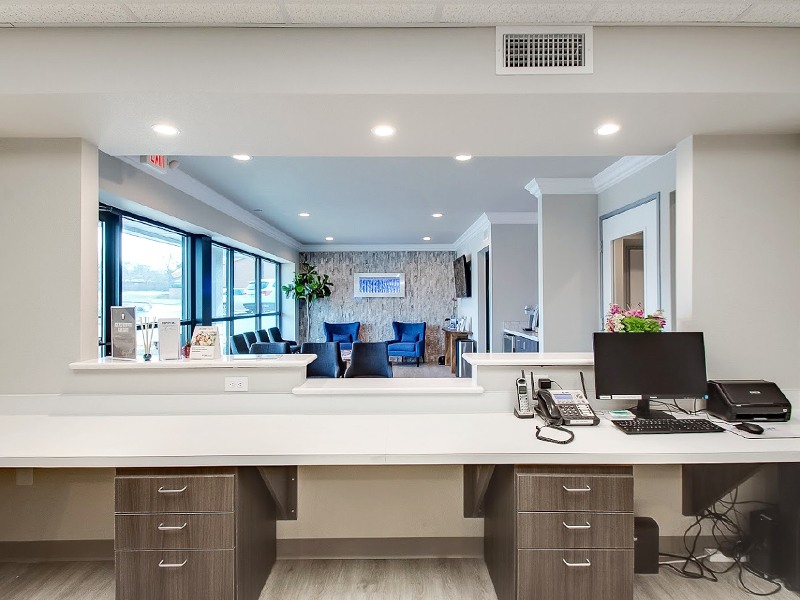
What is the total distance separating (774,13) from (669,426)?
172 cm

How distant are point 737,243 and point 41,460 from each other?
3.23 m

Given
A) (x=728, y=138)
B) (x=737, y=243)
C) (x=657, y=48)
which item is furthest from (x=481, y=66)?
(x=737, y=243)

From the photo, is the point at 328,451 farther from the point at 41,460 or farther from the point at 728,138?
the point at 728,138

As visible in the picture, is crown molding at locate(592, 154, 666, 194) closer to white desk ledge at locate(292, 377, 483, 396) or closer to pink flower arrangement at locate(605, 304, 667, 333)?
pink flower arrangement at locate(605, 304, 667, 333)

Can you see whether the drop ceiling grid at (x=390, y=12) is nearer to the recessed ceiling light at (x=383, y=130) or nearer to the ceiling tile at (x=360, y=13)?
the ceiling tile at (x=360, y=13)

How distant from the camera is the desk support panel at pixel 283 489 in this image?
2.07 meters

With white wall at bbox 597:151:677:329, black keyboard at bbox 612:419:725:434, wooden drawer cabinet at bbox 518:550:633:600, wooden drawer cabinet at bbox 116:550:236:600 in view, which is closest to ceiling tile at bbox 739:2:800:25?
white wall at bbox 597:151:677:329

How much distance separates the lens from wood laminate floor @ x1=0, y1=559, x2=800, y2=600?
214 centimetres

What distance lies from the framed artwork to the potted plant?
0.61m

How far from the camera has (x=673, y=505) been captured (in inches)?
96.5

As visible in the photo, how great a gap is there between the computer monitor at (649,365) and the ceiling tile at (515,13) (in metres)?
1.38

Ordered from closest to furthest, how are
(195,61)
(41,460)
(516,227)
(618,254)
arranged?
(41,460), (195,61), (618,254), (516,227)

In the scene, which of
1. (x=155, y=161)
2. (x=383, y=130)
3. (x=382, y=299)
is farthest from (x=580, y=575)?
(x=382, y=299)

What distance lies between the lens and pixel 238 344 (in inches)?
243
